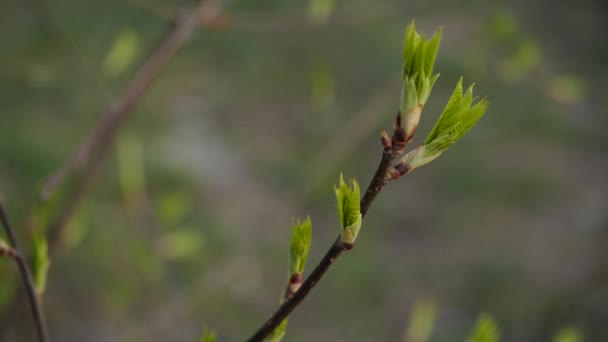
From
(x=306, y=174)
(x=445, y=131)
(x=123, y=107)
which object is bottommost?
(x=306, y=174)

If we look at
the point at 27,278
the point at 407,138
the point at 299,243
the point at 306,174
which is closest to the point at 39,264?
the point at 27,278

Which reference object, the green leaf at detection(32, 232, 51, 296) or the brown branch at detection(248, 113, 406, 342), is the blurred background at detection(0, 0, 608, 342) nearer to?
the green leaf at detection(32, 232, 51, 296)

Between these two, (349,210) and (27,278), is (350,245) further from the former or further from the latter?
(27,278)

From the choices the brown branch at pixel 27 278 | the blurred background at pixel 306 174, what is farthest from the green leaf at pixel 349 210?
the blurred background at pixel 306 174

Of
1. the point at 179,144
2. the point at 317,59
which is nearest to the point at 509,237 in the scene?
the point at 317,59

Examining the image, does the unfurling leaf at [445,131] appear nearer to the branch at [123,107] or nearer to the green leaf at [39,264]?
the green leaf at [39,264]

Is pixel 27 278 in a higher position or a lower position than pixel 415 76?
lower

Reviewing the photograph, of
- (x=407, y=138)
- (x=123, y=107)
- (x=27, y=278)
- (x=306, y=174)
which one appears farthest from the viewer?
(x=306, y=174)
